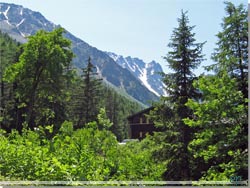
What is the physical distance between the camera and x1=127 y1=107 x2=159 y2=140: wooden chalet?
4169 mm

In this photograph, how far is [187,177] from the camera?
3.99m

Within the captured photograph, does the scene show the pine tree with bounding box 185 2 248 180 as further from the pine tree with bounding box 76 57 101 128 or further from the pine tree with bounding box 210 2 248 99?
the pine tree with bounding box 76 57 101 128

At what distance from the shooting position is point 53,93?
4.21 m

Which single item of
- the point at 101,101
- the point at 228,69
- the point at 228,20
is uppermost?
the point at 228,20

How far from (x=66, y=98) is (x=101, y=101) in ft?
1.52

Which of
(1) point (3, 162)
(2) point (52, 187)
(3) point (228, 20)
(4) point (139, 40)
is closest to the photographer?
(2) point (52, 187)

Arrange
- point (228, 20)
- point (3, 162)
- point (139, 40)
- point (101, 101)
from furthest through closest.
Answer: point (101, 101), point (228, 20), point (139, 40), point (3, 162)

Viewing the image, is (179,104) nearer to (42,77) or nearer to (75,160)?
(75,160)

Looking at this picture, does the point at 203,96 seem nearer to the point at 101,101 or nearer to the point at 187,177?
the point at 187,177

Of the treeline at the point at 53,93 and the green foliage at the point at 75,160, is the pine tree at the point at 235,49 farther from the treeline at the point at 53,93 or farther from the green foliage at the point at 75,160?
the green foliage at the point at 75,160

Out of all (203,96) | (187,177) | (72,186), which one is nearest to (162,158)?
(187,177)

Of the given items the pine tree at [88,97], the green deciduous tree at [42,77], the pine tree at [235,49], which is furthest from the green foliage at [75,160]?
the pine tree at [235,49]

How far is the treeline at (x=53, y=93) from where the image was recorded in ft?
13.0

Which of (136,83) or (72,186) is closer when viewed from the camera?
(72,186)
